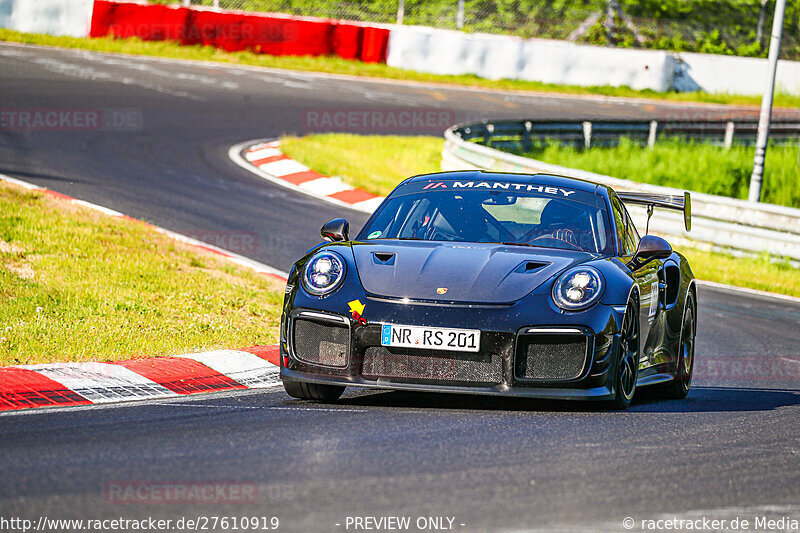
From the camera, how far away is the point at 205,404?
238 inches

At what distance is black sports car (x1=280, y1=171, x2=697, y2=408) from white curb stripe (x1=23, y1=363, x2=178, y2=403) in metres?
0.81

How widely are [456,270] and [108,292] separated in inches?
149

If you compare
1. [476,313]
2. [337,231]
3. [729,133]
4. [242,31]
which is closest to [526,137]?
[729,133]

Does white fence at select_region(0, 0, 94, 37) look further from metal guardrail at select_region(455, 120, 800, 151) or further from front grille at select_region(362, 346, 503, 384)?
front grille at select_region(362, 346, 503, 384)

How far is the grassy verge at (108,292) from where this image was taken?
297 inches

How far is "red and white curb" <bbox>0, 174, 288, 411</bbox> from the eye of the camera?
237 inches

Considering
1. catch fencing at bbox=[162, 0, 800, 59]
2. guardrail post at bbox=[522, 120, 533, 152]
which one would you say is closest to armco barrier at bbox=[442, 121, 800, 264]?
guardrail post at bbox=[522, 120, 533, 152]

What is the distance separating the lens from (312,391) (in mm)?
6293

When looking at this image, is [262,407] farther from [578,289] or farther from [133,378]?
[578,289]

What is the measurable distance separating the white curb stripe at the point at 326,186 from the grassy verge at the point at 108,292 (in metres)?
5.89

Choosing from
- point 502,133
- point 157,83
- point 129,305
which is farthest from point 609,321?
point 157,83

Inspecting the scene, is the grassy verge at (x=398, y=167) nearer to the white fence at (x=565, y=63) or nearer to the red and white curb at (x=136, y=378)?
the red and white curb at (x=136, y=378)

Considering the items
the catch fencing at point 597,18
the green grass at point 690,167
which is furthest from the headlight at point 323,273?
the catch fencing at point 597,18

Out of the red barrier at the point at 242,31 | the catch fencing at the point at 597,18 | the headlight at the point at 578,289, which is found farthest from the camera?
the catch fencing at the point at 597,18
